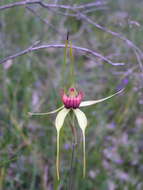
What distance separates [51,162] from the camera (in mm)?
1870

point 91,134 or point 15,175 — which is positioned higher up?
point 91,134

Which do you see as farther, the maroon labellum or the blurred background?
the blurred background

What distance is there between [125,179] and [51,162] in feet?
1.39

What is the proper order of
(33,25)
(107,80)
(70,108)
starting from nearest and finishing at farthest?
(70,108) < (107,80) < (33,25)

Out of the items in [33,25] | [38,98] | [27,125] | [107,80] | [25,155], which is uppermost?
[33,25]

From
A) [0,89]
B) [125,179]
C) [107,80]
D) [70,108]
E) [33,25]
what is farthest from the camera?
[33,25]

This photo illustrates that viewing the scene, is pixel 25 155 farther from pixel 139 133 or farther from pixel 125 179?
pixel 139 133

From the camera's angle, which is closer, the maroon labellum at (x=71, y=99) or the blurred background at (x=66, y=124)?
the maroon labellum at (x=71, y=99)

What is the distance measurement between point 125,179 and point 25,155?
0.56 m

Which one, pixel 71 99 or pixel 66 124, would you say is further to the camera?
pixel 66 124

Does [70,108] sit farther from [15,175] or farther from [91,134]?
[91,134]

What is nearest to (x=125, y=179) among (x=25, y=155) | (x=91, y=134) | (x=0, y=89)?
(x=91, y=134)

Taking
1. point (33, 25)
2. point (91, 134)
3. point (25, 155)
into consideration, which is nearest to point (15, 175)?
point (25, 155)

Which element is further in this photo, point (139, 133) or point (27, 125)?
point (139, 133)
